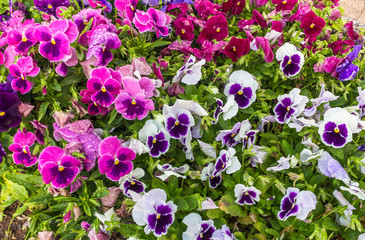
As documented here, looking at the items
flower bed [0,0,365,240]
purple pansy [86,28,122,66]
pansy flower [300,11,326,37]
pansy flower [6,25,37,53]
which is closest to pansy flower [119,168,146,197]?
flower bed [0,0,365,240]

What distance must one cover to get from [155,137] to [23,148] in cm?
73

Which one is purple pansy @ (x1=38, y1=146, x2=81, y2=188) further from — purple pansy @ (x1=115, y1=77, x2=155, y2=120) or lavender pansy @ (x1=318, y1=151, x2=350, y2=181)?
lavender pansy @ (x1=318, y1=151, x2=350, y2=181)

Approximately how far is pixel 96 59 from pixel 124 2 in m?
0.53

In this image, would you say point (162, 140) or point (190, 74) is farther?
point (190, 74)

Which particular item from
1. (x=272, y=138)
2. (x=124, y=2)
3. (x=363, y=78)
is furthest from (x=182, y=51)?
(x=363, y=78)

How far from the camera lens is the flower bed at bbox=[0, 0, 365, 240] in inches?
69.9

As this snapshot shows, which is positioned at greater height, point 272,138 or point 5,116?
point 5,116

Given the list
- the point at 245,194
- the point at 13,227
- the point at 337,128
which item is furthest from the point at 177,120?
the point at 13,227

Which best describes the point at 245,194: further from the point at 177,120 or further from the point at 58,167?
the point at 58,167

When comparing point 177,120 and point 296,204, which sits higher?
point 177,120

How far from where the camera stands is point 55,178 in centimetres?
166

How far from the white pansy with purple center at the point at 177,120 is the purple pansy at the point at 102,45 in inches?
16.7

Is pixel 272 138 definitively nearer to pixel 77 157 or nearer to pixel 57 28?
pixel 77 157

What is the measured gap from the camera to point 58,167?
1680 mm
